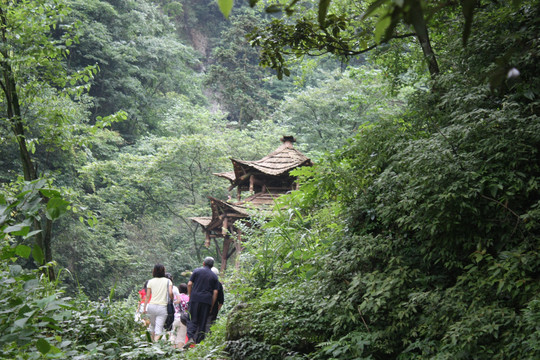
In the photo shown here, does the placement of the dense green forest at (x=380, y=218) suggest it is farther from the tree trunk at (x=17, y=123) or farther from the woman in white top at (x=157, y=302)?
the woman in white top at (x=157, y=302)

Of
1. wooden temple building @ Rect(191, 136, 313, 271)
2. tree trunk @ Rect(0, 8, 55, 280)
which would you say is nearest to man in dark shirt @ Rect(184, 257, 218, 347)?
Result: tree trunk @ Rect(0, 8, 55, 280)

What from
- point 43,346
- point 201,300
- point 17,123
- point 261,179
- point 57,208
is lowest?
point 201,300

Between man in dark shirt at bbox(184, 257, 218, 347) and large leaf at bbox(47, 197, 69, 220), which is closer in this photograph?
large leaf at bbox(47, 197, 69, 220)

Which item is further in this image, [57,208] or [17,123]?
[17,123]

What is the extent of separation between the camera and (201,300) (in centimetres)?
659

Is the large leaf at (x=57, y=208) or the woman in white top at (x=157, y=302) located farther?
the woman in white top at (x=157, y=302)

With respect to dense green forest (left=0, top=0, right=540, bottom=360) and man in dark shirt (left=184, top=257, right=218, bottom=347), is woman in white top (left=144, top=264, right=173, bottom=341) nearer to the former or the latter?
man in dark shirt (left=184, top=257, right=218, bottom=347)

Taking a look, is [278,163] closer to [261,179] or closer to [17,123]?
[261,179]

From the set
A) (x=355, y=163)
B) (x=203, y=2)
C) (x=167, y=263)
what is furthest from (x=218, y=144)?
(x=203, y=2)

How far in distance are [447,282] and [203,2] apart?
41.2 metres

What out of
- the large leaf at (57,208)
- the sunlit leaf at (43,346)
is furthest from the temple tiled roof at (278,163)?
the sunlit leaf at (43,346)

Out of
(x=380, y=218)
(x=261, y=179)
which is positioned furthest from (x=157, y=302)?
(x=261, y=179)

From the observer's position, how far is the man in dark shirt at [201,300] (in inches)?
261

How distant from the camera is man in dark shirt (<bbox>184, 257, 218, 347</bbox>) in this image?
6617 mm
